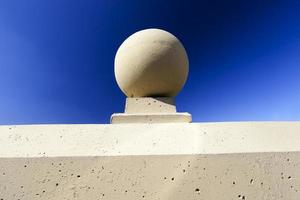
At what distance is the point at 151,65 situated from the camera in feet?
15.4

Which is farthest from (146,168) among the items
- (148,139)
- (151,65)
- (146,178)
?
(151,65)

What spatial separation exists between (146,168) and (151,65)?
2037mm

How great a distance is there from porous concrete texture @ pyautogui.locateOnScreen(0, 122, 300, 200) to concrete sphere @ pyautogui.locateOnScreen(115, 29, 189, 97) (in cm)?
155

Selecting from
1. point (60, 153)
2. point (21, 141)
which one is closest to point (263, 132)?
point (60, 153)

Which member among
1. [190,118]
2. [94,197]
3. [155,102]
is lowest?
[94,197]

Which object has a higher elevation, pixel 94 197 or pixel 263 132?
pixel 263 132

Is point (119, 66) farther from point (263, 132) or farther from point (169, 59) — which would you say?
point (263, 132)

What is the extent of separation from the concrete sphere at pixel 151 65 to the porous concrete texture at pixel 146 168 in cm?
155

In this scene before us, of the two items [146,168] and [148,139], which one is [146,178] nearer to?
[146,168]

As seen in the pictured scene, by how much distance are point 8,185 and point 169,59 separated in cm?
297

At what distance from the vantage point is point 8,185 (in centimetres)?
308

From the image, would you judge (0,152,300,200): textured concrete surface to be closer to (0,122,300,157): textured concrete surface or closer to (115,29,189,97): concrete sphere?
(0,122,300,157): textured concrete surface

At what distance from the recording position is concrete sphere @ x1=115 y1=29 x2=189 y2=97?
4727mm

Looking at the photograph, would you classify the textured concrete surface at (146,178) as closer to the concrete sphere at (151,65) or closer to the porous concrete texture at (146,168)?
the porous concrete texture at (146,168)
